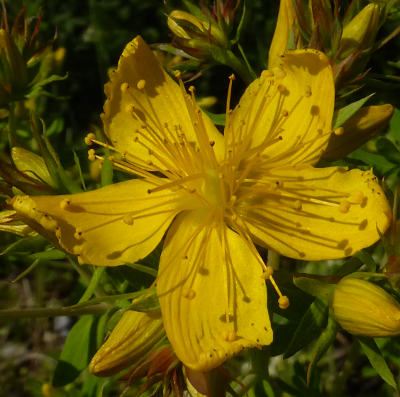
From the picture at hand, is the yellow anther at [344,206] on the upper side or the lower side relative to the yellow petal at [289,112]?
lower

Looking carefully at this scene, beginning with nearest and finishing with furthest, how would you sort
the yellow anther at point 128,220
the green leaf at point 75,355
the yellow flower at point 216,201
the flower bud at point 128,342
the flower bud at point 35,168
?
the flower bud at point 128,342
the yellow flower at point 216,201
the yellow anther at point 128,220
the flower bud at point 35,168
the green leaf at point 75,355

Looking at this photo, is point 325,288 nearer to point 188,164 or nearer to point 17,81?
point 188,164

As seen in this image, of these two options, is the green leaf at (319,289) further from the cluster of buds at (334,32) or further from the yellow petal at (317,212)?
the cluster of buds at (334,32)

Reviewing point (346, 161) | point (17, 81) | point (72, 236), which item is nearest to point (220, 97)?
point (17, 81)

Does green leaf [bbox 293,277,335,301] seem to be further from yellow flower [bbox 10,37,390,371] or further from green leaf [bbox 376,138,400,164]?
green leaf [bbox 376,138,400,164]

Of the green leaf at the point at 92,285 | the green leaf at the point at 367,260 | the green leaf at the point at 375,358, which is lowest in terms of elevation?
the green leaf at the point at 375,358

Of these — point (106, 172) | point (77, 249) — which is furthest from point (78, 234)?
point (106, 172)

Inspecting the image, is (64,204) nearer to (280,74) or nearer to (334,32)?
(280,74)

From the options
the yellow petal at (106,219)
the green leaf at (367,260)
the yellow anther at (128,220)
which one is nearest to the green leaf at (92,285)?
the yellow petal at (106,219)

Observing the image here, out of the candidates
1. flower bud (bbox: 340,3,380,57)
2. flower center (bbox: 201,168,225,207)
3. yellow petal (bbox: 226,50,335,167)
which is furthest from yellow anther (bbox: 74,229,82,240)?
flower bud (bbox: 340,3,380,57)
